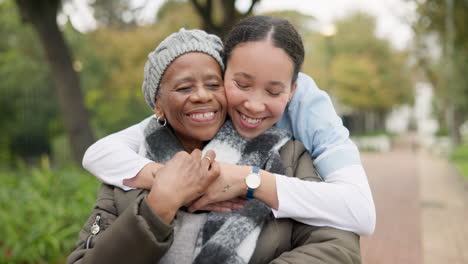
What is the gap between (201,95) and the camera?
1.86 metres

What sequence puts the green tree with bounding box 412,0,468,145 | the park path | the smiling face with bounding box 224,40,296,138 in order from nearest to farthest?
the smiling face with bounding box 224,40,296,138 → the park path → the green tree with bounding box 412,0,468,145

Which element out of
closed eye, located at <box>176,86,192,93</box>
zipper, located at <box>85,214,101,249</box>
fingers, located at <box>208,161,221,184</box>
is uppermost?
closed eye, located at <box>176,86,192,93</box>

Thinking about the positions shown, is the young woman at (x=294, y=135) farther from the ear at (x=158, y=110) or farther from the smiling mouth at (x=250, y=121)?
the ear at (x=158, y=110)

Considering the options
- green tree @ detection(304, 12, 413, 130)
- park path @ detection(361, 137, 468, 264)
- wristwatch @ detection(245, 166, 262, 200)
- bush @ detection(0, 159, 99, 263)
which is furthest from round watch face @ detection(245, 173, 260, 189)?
green tree @ detection(304, 12, 413, 130)

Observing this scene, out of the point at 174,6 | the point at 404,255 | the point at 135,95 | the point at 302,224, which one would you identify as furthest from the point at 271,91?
the point at 174,6

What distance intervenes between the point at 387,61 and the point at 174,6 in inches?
746

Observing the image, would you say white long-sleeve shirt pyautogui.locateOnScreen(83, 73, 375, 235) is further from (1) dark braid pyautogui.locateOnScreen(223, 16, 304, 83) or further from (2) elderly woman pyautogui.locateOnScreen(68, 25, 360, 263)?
(1) dark braid pyautogui.locateOnScreen(223, 16, 304, 83)

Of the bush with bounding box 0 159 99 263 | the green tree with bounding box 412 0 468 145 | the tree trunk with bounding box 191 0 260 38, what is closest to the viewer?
the bush with bounding box 0 159 99 263

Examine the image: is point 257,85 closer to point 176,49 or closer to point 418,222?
point 176,49

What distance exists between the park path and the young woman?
4.49 m

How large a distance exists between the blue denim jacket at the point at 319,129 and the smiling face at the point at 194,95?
321 mm

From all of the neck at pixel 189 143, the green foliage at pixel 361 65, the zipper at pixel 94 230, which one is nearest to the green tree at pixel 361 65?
the green foliage at pixel 361 65

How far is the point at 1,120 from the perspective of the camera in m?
17.5

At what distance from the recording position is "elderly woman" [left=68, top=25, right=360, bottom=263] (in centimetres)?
156
